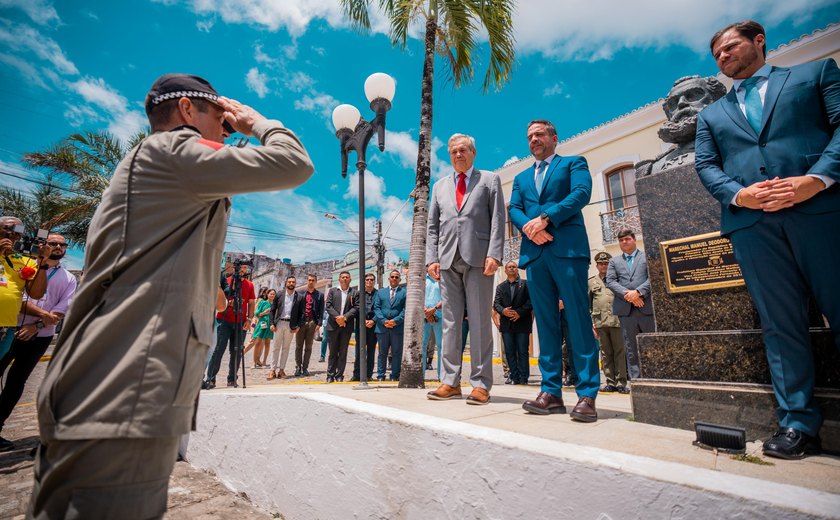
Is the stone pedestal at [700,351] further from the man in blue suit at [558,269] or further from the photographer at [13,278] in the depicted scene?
the photographer at [13,278]

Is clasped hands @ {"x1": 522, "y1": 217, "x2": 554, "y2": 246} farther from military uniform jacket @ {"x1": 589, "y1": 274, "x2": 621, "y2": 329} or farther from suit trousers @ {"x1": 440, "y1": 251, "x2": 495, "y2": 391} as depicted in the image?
military uniform jacket @ {"x1": 589, "y1": 274, "x2": 621, "y2": 329}

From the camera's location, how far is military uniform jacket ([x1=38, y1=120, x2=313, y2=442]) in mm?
1092

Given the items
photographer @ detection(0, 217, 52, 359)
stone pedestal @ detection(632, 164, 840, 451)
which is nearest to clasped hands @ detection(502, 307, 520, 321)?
stone pedestal @ detection(632, 164, 840, 451)

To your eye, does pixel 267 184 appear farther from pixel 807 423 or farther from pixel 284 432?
pixel 807 423

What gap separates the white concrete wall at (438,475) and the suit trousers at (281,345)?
5.54 m

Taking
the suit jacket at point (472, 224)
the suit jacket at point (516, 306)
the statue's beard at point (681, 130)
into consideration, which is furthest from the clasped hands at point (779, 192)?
the suit jacket at point (516, 306)

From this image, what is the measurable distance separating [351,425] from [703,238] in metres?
2.64

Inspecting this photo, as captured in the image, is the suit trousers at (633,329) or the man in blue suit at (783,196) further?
the suit trousers at (633,329)

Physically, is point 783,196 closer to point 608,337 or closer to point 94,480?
point 94,480

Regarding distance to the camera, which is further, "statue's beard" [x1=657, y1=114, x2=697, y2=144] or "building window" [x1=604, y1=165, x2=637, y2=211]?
"building window" [x1=604, y1=165, x2=637, y2=211]

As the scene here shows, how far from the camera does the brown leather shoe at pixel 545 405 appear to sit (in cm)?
274

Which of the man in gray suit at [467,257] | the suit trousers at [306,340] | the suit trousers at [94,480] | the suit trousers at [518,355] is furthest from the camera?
the suit trousers at [306,340]

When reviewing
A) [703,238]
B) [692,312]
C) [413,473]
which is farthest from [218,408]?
[703,238]

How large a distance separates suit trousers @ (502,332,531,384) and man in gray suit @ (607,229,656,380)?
167 cm
